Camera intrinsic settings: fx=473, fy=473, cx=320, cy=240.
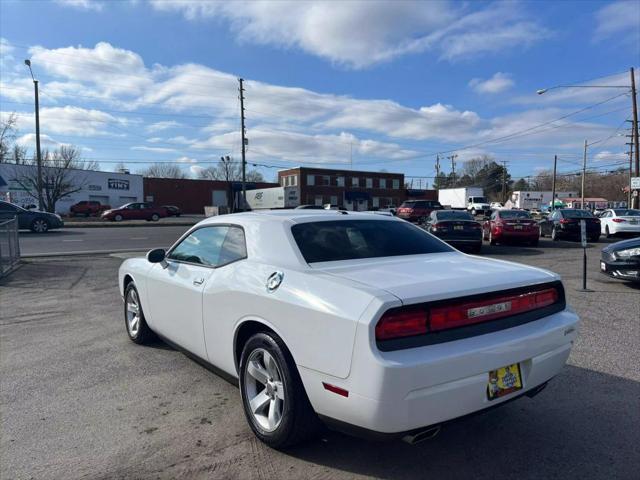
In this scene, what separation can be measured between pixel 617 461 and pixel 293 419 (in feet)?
6.62

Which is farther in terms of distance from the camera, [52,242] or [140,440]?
[52,242]

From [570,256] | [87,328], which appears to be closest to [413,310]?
[87,328]

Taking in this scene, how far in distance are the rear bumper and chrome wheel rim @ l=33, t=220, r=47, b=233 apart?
2486cm

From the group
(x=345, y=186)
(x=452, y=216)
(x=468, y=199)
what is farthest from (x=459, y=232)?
(x=345, y=186)

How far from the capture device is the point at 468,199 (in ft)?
203

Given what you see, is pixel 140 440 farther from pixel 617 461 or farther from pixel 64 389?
pixel 617 461

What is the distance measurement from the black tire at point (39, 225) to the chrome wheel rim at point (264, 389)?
951 inches

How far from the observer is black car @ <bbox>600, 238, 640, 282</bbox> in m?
8.46

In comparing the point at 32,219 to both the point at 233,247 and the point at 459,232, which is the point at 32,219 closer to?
the point at 459,232

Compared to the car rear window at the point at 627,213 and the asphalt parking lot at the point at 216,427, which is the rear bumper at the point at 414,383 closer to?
the asphalt parking lot at the point at 216,427

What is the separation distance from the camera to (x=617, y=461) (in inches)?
115

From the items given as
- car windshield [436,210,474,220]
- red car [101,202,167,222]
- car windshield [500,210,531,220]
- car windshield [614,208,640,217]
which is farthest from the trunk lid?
red car [101,202,167,222]

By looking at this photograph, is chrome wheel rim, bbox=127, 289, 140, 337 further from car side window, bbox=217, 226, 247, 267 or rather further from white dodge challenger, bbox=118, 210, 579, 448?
car side window, bbox=217, 226, 247, 267

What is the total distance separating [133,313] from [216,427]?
8.39ft
